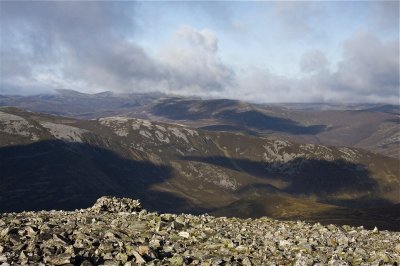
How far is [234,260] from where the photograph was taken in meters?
18.1

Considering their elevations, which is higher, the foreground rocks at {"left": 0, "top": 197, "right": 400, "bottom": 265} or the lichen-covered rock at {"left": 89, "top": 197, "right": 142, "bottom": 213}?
the foreground rocks at {"left": 0, "top": 197, "right": 400, "bottom": 265}

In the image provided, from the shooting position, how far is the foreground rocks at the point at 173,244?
55.4ft

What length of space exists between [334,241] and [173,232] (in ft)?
27.5

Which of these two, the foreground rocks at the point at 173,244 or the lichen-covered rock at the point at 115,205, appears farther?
the lichen-covered rock at the point at 115,205

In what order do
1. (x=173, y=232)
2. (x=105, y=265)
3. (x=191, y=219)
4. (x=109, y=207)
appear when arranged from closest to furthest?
(x=105, y=265), (x=173, y=232), (x=191, y=219), (x=109, y=207)

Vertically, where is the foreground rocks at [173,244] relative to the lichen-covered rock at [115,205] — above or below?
above

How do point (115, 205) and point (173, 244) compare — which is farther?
point (115, 205)

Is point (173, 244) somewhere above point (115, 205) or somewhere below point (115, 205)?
above

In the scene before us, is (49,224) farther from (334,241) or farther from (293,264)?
(334,241)

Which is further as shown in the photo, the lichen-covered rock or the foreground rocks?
the lichen-covered rock

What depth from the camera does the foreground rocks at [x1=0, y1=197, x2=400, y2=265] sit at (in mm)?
16875

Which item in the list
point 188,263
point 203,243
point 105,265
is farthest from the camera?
point 203,243

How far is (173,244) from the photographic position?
20.1 m

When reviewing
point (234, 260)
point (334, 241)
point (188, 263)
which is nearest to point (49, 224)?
point (188, 263)
